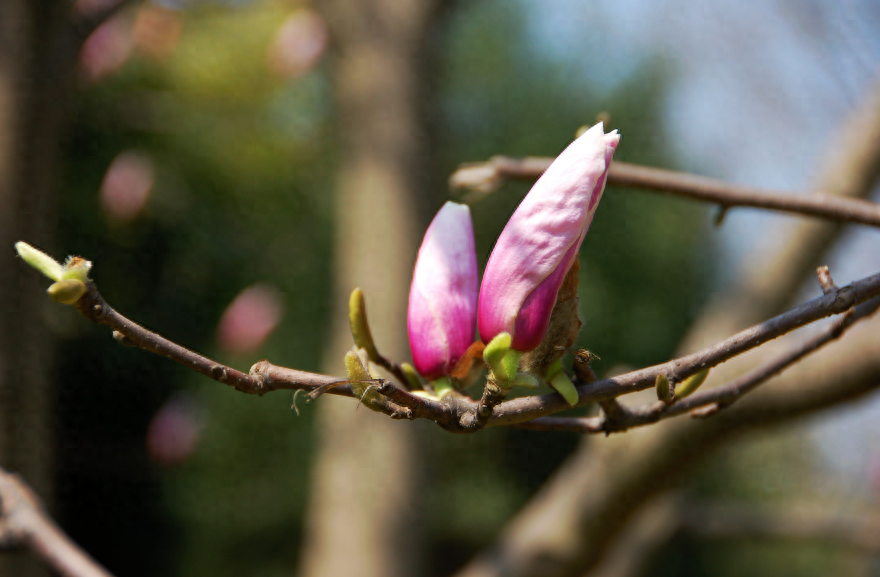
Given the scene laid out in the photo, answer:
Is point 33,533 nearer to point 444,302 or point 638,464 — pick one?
point 444,302

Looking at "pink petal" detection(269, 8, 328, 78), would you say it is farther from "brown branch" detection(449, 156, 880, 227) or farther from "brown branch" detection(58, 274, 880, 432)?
"brown branch" detection(58, 274, 880, 432)

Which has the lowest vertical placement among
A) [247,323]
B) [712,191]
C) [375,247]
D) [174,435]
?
[174,435]

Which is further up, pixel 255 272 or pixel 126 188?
pixel 126 188

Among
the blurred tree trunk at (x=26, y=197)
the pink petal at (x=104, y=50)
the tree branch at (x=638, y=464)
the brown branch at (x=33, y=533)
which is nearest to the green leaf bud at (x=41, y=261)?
the brown branch at (x=33, y=533)

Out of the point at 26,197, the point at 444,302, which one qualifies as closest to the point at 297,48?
the point at 26,197

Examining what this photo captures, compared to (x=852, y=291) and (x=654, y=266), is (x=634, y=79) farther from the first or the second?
(x=852, y=291)

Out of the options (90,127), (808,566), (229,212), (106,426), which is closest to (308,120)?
(229,212)
